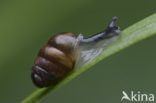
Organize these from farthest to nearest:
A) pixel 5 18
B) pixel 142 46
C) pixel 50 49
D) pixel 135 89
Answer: pixel 142 46 < pixel 135 89 < pixel 5 18 < pixel 50 49

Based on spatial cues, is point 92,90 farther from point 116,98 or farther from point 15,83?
point 15,83

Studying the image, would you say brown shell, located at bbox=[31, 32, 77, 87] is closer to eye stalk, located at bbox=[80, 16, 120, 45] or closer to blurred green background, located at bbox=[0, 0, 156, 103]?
eye stalk, located at bbox=[80, 16, 120, 45]

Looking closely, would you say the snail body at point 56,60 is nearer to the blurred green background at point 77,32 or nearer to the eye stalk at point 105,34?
the eye stalk at point 105,34

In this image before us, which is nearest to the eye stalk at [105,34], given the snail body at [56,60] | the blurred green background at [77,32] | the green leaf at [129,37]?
the snail body at [56,60]

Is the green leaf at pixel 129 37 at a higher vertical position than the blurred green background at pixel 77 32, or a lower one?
lower

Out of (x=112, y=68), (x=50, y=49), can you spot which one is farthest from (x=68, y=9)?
(x=50, y=49)

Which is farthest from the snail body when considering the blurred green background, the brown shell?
the blurred green background

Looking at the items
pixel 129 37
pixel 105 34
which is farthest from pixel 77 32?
pixel 129 37
